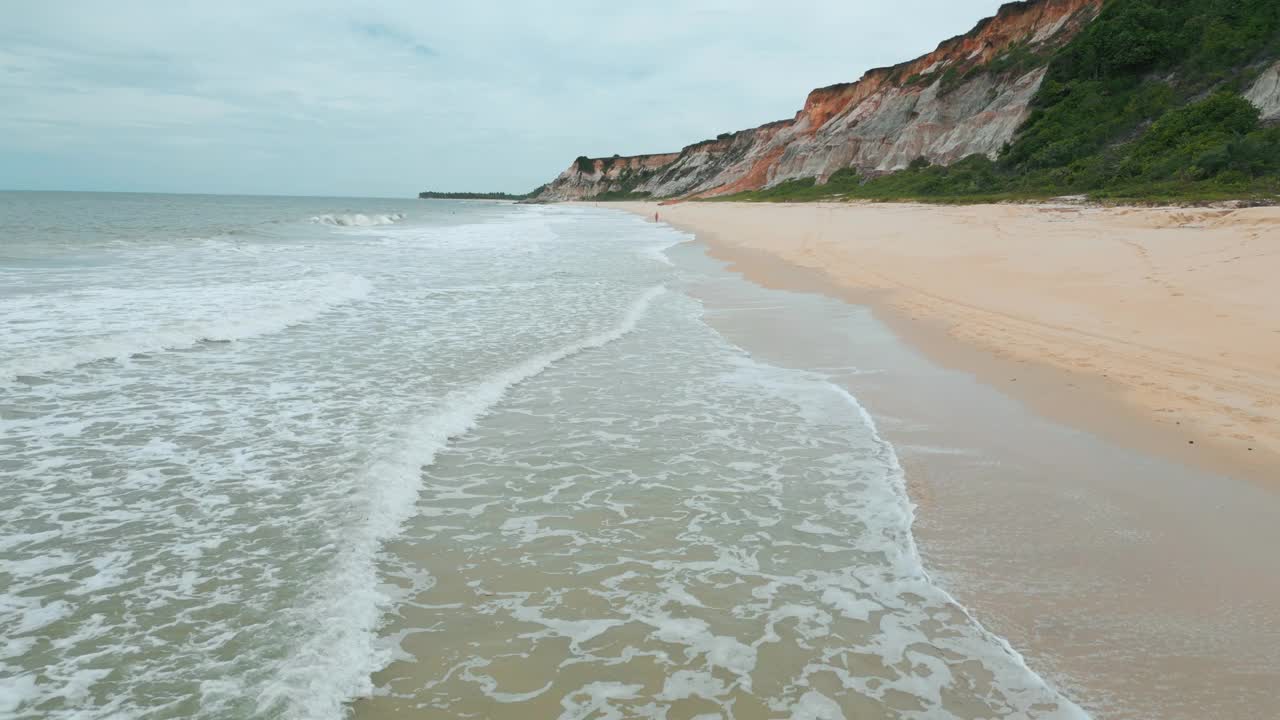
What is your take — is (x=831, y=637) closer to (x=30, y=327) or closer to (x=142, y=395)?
(x=142, y=395)

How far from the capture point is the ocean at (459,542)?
9.16 feet

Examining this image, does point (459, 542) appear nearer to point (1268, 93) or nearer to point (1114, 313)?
point (1114, 313)

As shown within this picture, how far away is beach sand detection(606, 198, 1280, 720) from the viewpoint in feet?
9.52

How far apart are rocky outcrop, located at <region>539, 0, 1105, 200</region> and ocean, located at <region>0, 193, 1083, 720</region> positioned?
140 ft

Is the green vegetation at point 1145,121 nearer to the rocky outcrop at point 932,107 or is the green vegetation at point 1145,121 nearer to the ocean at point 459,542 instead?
the rocky outcrop at point 932,107

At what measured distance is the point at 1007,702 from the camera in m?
2.68

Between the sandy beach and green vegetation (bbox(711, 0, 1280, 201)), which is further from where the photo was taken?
green vegetation (bbox(711, 0, 1280, 201))

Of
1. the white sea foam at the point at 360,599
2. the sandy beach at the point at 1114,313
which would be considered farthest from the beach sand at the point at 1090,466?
the white sea foam at the point at 360,599

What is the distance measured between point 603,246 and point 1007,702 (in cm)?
2422

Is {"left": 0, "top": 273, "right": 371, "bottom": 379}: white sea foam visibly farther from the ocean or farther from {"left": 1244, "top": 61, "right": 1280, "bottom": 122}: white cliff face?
{"left": 1244, "top": 61, "right": 1280, "bottom": 122}: white cliff face

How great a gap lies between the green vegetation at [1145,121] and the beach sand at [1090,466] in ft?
41.3

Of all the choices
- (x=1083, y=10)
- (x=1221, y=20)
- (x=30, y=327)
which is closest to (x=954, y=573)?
(x=30, y=327)

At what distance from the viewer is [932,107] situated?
55.6m

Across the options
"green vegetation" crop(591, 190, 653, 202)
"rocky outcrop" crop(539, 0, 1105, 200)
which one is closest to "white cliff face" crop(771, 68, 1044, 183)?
"rocky outcrop" crop(539, 0, 1105, 200)
